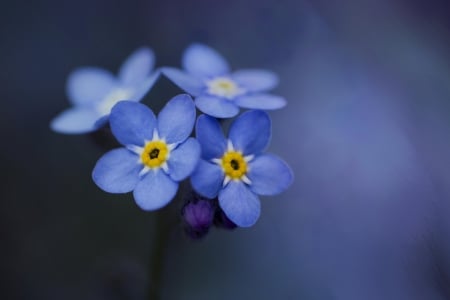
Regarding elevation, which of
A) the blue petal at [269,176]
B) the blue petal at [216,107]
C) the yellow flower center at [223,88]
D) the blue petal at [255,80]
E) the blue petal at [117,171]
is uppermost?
the blue petal at [255,80]

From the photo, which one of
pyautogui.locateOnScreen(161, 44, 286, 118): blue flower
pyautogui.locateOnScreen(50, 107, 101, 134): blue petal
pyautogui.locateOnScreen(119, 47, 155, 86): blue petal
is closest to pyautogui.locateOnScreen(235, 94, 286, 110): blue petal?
pyautogui.locateOnScreen(161, 44, 286, 118): blue flower

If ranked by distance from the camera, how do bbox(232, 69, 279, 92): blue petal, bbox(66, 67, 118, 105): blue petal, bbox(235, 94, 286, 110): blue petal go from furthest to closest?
bbox(66, 67, 118, 105): blue petal
bbox(232, 69, 279, 92): blue petal
bbox(235, 94, 286, 110): blue petal

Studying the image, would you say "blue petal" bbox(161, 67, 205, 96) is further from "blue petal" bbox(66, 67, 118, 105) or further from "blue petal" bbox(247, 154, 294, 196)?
"blue petal" bbox(66, 67, 118, 105)

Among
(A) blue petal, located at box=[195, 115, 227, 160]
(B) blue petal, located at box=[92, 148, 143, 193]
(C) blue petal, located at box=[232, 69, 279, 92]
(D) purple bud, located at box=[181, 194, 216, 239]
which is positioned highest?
(C) blue petal, located at box=[232, 69, 279, 92]

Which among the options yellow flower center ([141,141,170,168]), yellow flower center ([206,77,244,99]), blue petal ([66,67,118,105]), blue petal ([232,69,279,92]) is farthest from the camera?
blue petal ([66,67,118,105])

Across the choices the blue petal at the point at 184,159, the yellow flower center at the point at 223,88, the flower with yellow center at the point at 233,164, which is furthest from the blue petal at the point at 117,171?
the yellow flower center at the point at 223,88

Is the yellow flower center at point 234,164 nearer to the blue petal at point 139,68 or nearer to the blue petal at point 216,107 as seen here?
the blue petal at point 216,107

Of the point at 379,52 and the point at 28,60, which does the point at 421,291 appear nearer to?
the point at 379,52
